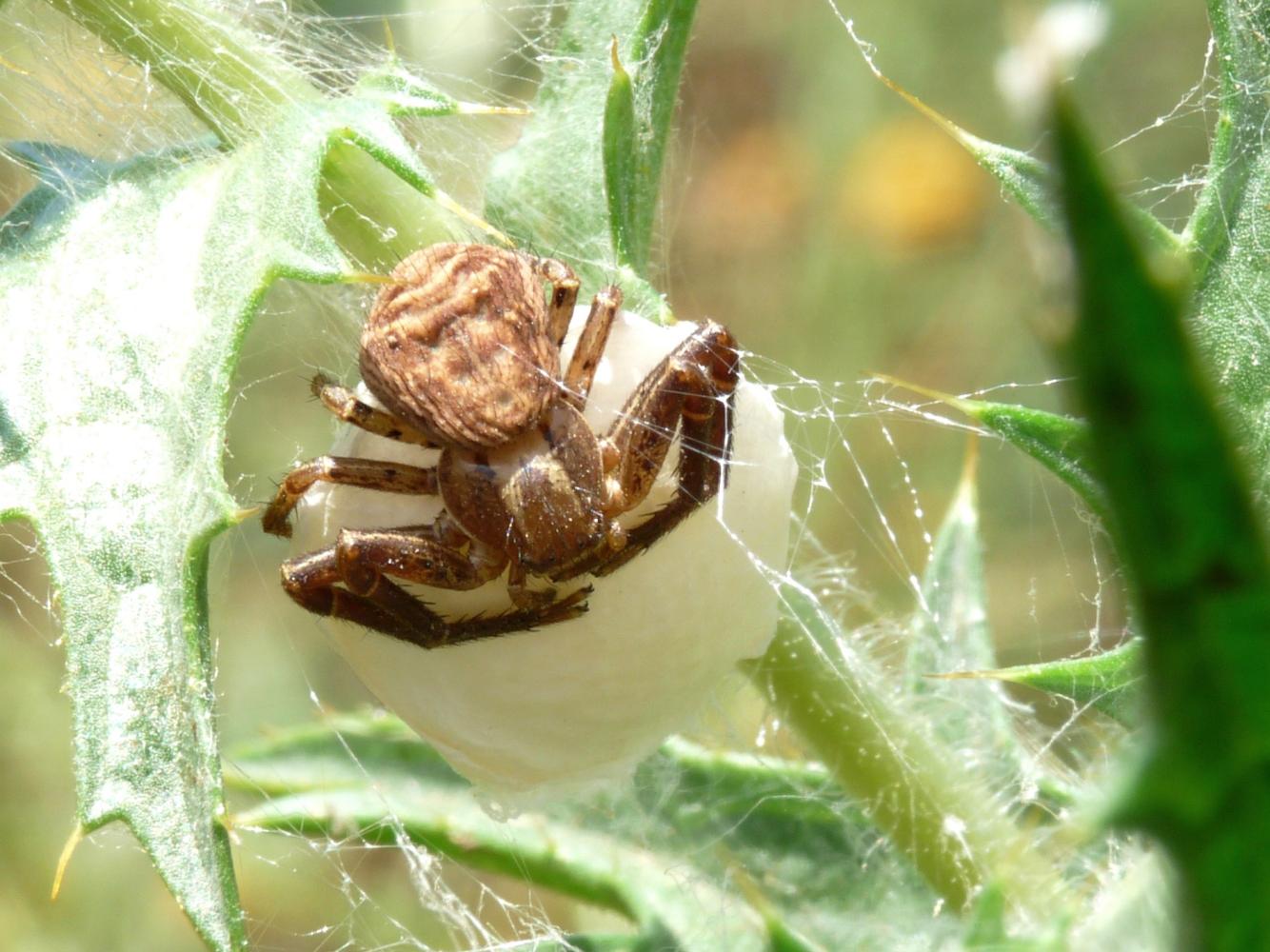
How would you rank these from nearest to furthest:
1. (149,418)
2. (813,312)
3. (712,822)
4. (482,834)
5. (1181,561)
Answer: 1. (1181,561)
2. (149,418)
3. (482,834)
4. (712,822)
5. (813,312)

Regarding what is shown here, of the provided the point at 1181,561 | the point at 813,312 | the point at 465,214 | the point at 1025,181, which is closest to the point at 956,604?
the point at 1025,181

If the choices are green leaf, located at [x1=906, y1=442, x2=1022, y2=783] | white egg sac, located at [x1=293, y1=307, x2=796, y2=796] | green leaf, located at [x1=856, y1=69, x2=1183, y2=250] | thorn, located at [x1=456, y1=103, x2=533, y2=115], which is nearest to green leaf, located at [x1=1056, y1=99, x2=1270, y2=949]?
white egg sac, located at [x1=293, y1=307, x2=796, y2=796]

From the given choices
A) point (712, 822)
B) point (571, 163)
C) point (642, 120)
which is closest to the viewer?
point (642, 120)

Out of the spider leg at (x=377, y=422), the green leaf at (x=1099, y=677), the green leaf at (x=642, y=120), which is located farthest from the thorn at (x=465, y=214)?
the green leaf at (x=1099, y=677)

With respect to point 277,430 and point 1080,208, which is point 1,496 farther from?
point 277,430

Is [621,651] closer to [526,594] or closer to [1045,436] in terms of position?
[526,594]

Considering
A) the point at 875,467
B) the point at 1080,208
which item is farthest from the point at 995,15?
the point at 1080,208
